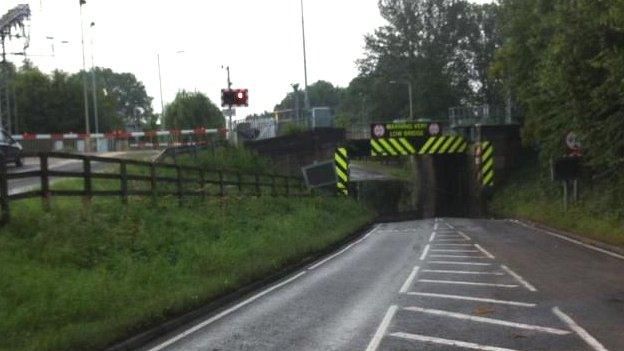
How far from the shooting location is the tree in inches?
3364

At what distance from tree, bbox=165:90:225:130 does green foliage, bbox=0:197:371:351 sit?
63.1 m

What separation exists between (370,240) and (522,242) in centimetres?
656

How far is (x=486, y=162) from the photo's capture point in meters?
44.4

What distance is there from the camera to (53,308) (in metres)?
10.6

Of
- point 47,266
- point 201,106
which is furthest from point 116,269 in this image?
point 201,106

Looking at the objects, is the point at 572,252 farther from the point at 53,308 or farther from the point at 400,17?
the point at 400,17

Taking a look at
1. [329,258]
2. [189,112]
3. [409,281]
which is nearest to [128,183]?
[329,258]

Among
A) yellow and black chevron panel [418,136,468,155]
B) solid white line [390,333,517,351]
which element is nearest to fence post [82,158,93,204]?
solid white line [390,333,517,351]

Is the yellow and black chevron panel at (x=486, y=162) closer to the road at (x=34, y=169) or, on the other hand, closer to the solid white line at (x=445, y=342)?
the road at (x=34, y=169)

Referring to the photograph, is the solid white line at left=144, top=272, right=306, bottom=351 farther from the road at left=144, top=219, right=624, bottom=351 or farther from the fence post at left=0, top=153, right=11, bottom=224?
the fence post at left=0, top=153, right=11, bottom=224

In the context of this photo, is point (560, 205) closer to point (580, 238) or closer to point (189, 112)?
point (580, 238)

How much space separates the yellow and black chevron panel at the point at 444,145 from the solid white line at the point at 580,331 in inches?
1340

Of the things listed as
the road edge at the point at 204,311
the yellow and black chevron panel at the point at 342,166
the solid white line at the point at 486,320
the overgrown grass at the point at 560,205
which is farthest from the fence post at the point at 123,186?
the yellow and black chevron panel at the point at 342,166

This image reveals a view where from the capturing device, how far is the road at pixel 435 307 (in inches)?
386
